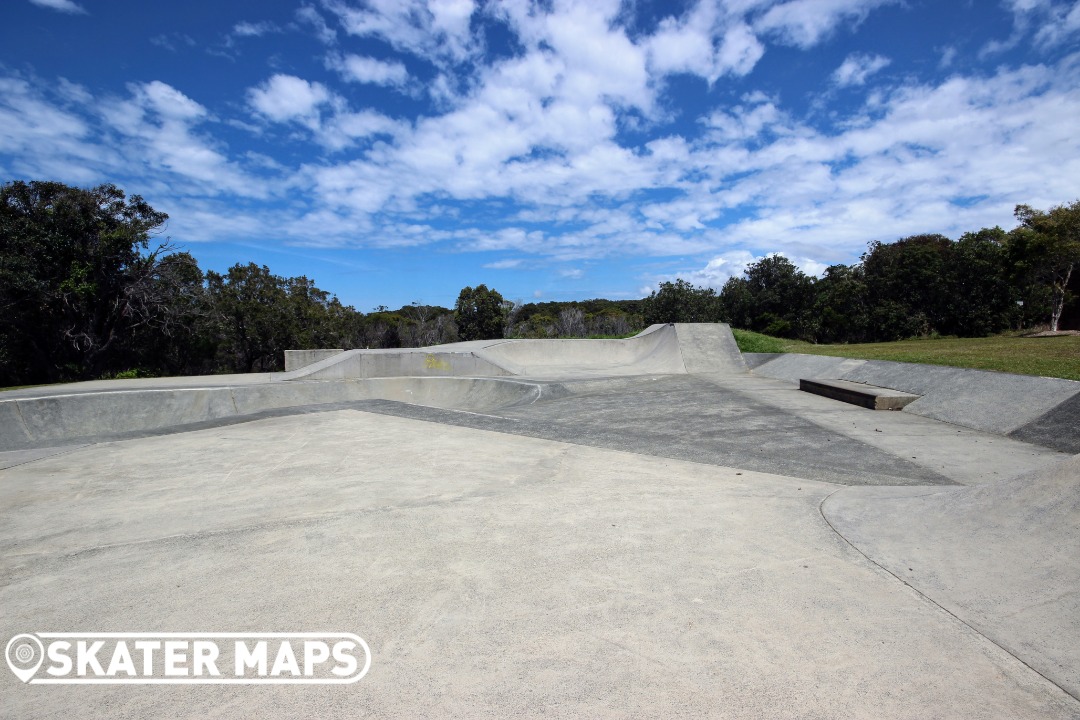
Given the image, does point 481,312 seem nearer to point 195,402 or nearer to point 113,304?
point 113,304

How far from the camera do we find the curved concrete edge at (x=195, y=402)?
8844 mm

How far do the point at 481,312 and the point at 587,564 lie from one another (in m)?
38.7

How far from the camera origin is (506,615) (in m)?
2.17

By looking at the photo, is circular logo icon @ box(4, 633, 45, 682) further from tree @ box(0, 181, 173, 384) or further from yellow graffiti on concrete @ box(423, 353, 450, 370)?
tree @ box(0, 181, 173, 384)

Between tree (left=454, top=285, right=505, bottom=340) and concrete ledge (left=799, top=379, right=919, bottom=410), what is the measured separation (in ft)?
106

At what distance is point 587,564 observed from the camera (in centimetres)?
264

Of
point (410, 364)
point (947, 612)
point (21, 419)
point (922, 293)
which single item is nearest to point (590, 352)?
point (410, 364)

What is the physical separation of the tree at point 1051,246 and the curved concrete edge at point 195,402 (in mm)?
20261

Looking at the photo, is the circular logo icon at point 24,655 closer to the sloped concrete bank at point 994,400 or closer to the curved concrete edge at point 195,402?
the curved concrete edge at point 195,402

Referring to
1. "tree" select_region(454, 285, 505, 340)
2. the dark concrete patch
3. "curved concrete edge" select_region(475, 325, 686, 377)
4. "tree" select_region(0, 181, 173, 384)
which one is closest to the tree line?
"tree" select_region(0, 181, 173, 384)

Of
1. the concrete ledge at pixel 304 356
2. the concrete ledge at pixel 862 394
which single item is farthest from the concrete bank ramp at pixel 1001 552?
the concrete ledge at pixel 304 356

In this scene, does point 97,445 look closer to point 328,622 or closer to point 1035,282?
point 328,622

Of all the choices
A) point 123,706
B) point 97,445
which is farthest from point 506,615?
point 97,445

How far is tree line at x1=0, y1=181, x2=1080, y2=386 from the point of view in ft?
60.0
